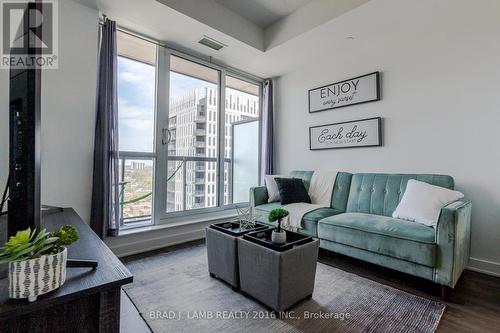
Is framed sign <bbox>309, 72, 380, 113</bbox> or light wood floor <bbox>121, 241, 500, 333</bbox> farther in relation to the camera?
framed sign <bbox>309, 72, 380, 113</bbox>

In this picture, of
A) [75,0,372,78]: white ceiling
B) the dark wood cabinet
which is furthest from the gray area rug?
[75,0,372,78]: white ceiling

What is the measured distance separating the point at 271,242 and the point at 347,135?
215cm

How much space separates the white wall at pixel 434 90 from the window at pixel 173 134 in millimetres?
1589

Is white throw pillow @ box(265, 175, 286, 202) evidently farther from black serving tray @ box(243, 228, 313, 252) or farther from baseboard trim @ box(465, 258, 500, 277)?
baseboard trim @ box(465, 258, 500, 277)

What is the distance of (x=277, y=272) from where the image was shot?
148 centimetres

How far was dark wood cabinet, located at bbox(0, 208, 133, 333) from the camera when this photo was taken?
2.02 feet

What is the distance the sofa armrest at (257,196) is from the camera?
3143 mm

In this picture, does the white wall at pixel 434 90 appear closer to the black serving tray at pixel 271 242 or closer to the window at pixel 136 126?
the black serving tray at pixel 271 242

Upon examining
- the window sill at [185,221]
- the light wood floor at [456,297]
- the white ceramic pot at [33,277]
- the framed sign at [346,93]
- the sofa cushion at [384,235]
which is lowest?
the light wood floor at [456,297]

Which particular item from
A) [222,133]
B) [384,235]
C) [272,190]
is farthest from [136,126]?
[384,235]

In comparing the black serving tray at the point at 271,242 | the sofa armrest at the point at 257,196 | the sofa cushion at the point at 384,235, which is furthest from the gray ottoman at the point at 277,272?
the sofa armrest at the point at 257,196

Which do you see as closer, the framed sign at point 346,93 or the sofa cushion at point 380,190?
the sofa cushion at point 380,190

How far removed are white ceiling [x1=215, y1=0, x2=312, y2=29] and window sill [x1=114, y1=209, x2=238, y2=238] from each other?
8.73 ft

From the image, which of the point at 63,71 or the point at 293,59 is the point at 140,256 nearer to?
the point at 63,71
